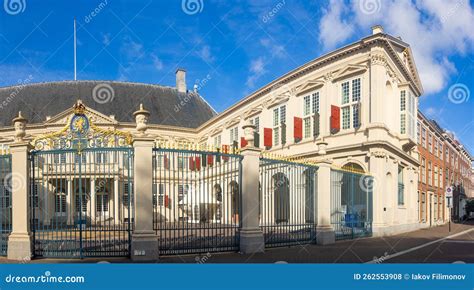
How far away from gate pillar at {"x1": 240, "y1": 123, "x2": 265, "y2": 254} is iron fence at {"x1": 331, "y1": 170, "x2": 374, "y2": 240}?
15.4 feet

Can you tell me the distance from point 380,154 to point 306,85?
6.62 meters

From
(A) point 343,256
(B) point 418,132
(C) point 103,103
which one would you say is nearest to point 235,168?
(A) point 343,256

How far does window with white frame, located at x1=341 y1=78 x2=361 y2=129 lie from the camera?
20047 mm

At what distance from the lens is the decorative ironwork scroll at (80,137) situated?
10.0 metres

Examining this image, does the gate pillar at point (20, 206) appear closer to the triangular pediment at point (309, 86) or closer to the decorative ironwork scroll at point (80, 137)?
the decorative ironwork scroll at point (80, 137)

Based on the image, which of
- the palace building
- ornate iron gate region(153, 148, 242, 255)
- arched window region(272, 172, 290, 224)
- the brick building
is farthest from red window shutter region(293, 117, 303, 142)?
the brick building

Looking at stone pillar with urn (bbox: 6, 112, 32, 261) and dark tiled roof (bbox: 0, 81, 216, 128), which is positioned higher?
dark tiled roof (bbox: 0, 81, 216, 128)

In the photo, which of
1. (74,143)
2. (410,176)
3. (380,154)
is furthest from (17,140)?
(410,176)

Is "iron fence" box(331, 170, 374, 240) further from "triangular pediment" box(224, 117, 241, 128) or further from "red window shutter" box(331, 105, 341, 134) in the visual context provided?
"triangular pediment" box(224, 117, 241, 128)

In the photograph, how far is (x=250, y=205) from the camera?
1056 centimetres

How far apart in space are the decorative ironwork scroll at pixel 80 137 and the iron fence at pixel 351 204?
844cm

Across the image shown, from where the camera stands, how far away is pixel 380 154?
61.1ft

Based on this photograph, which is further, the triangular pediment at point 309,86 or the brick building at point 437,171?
the brick building at point 437,171

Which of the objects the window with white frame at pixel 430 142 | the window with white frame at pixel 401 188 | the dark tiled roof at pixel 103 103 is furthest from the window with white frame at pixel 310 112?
the dark tiled roof at pixel 103 103
